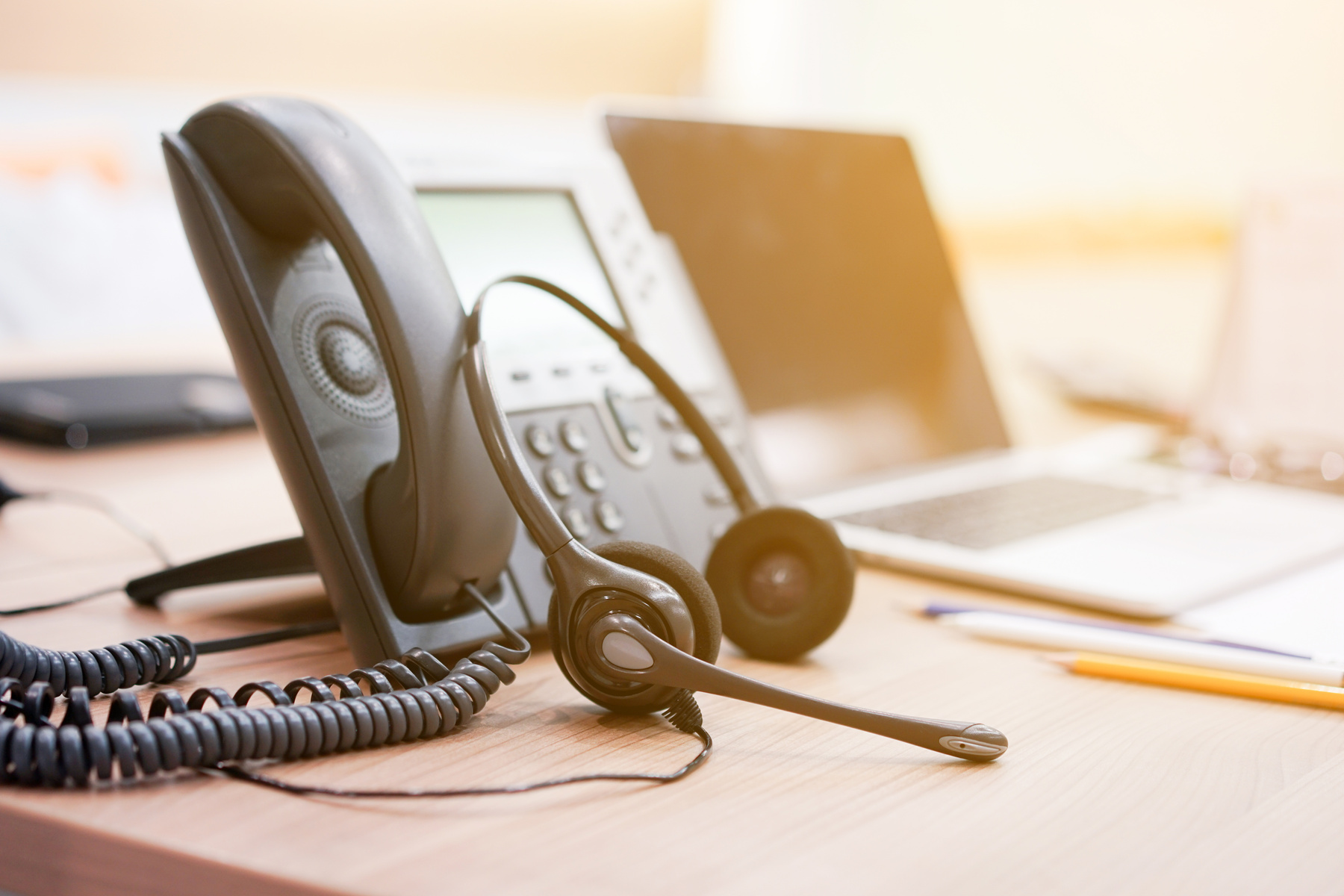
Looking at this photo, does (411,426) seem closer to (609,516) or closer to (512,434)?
(512,434)

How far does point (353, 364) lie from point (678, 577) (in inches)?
6.5

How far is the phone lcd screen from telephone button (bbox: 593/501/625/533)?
0.09 metres

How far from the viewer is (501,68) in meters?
1.99

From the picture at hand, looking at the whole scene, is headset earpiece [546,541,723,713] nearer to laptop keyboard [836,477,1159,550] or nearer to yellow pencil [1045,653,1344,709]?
yellow pencil [1045,653,1344,709]

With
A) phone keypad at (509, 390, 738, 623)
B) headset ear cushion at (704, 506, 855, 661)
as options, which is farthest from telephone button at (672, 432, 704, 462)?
headset ear cushion at (704, 506, 855, 661)

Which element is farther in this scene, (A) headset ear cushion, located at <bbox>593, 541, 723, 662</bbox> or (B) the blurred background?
(B) the blurred background

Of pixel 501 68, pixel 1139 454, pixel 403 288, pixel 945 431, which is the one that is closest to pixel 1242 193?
pixel 1139 454

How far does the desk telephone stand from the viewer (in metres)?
0.35

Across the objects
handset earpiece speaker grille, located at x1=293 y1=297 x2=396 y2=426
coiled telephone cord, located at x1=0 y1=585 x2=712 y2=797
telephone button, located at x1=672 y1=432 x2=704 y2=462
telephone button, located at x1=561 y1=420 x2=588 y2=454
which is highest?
handset earpiece speaker grille, located at x1=293 y1=297 x2=396 y2=426

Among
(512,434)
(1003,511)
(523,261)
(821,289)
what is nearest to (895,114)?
(821,289)

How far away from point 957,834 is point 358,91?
1.75 m

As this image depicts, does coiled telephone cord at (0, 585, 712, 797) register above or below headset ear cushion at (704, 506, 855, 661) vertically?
above

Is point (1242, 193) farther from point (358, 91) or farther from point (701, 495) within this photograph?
point (358, 91)

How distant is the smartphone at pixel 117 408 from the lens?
91 centimetres
